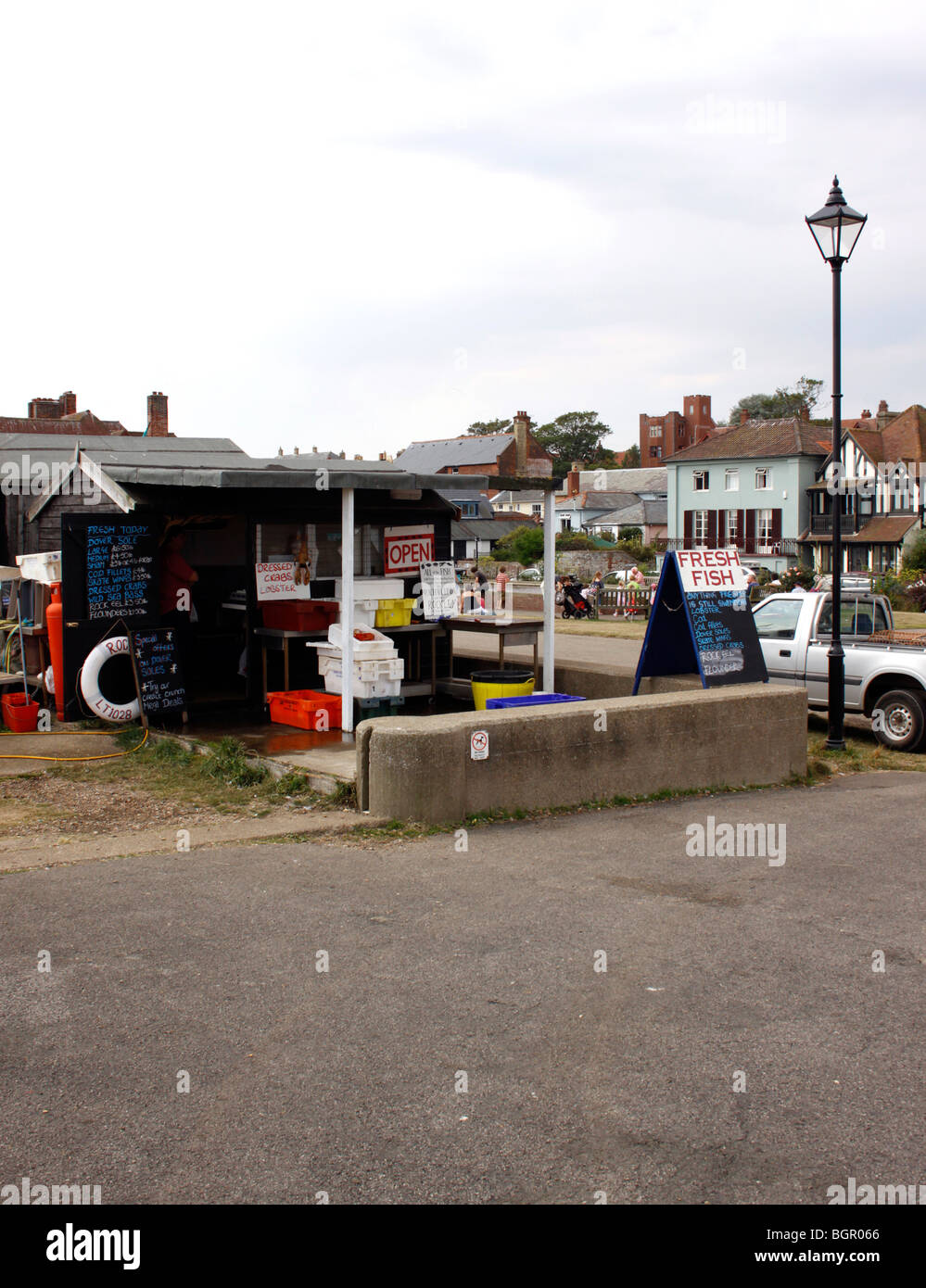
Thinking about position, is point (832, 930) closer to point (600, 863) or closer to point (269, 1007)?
point (600, 863)

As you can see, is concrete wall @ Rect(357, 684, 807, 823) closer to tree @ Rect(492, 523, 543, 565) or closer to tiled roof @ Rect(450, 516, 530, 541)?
tree @ Rect(492, 523, 543, 565)

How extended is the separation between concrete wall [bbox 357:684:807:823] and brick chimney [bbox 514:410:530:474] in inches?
3195

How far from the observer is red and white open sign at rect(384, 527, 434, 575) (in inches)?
519

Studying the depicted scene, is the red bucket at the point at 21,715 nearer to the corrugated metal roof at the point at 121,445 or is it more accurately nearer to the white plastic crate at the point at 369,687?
the white plastic crate at the point at 369,687

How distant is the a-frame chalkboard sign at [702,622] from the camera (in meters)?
11.0

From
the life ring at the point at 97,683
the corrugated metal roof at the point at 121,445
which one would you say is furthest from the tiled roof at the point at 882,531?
the life ring at the point at 97,683

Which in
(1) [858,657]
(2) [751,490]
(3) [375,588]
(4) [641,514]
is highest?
(2) [751,490]

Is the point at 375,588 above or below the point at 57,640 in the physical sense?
above

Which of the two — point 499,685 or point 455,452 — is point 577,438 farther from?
point 499,685

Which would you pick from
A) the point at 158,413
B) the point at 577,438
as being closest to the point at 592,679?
the point at 158,413

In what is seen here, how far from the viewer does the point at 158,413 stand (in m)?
45.0

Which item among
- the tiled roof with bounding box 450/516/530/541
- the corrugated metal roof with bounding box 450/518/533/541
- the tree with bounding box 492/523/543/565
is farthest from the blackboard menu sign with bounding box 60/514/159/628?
the tiled roof with bounding box 450/516/530/541

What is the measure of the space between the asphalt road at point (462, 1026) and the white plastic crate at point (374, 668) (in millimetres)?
3614

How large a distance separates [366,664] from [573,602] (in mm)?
23982
